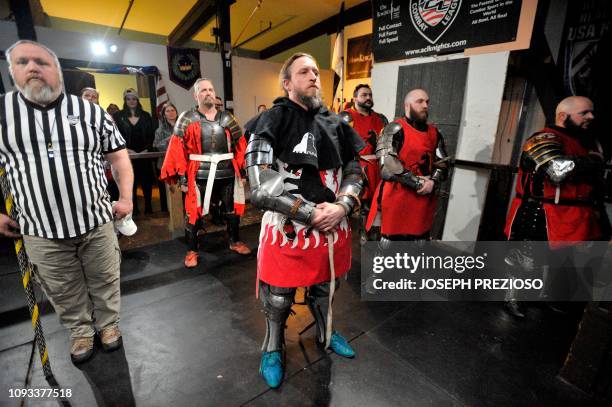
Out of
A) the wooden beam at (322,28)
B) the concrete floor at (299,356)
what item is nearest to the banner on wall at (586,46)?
the concrete floor at (299,356)

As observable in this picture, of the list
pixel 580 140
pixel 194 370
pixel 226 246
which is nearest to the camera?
pixel 194 370

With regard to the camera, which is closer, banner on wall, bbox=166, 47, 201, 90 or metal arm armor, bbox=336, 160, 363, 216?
metal arm armor, bbox=336, 160, 363, 216

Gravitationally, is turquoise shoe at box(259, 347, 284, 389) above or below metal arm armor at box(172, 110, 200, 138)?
below

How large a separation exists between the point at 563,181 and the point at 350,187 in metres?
1.72

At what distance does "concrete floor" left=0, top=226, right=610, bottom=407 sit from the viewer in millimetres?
1910

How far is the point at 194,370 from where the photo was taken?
6.86ft

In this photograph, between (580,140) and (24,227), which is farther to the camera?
(580,140)

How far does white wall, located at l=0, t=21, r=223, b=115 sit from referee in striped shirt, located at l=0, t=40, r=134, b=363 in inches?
202

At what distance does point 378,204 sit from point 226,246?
2126 mm

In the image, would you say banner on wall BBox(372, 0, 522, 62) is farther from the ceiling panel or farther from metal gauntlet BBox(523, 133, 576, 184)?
the ceiling panel

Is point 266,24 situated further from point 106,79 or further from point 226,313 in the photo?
point 226,313

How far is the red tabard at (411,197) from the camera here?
2895 mm

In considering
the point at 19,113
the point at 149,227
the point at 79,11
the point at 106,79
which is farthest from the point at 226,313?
the point at 106,79

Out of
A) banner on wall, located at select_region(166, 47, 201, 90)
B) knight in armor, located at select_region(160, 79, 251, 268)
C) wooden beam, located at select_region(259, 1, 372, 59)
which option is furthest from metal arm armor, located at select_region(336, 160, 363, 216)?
banner on wall, located at select_region(166, 47, 201, 90)
